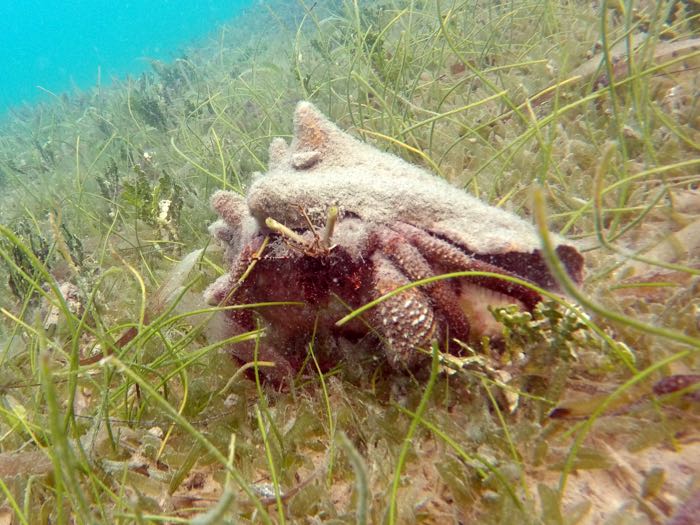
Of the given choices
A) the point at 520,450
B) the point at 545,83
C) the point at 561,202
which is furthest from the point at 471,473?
the point at 545,83

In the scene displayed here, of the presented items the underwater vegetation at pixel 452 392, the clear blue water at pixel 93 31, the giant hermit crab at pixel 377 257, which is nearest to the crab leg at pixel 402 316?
the giant hermit crab at pixel 377 257

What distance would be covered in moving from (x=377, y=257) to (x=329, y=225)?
26cm

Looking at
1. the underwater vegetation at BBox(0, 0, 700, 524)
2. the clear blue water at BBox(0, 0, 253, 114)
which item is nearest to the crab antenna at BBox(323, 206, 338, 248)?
the underwater vegetation at BBox(0, 0, 700, 524)

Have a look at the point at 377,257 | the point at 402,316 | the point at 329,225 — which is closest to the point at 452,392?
the point at 402,316

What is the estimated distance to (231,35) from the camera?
19.7 meters

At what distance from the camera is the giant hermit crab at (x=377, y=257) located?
1508 millimetres

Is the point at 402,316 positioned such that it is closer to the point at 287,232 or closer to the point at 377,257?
the point at 377,257

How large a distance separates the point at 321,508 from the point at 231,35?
22128mm

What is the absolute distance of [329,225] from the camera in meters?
1.43

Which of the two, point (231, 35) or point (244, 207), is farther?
point (231, 35)

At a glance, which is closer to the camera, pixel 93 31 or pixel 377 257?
pixel 377 257

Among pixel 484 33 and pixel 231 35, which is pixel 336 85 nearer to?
pixel 484 33

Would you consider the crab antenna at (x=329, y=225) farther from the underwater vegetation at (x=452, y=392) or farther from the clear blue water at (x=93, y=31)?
the clear blue water at (x=93, y=31)

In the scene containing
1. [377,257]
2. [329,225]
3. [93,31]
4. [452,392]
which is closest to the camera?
[329,225]
